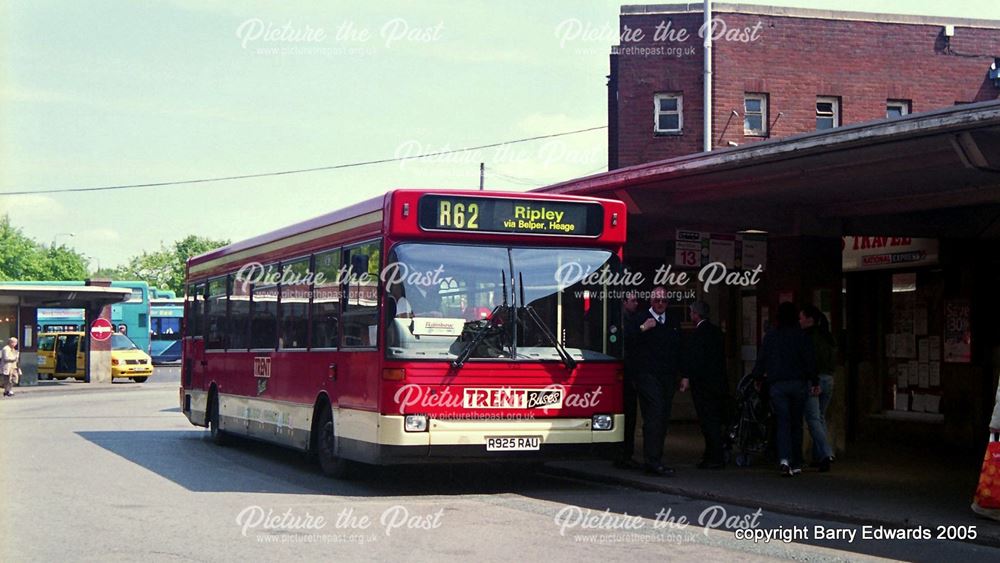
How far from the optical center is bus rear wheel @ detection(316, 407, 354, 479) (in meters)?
13.8

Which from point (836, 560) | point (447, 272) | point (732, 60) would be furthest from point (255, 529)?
point (732, 60)

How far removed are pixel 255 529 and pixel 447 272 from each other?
3.36 m

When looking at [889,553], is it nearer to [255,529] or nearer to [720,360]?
[255,529]

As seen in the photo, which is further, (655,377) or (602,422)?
(655,377)

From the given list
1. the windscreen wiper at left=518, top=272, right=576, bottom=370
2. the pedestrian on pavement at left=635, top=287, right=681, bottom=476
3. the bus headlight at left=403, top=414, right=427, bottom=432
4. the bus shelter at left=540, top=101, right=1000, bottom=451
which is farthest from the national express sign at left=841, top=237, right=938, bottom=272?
the bus headlight at left=403, top=414, right=427, bottom=432

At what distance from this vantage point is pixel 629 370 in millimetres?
14164

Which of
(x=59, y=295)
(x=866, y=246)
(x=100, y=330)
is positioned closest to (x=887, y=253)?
(x=866, y=246)

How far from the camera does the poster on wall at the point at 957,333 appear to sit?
17812 millimetres

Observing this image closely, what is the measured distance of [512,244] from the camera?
42.0ft

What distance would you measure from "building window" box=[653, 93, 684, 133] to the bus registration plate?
22.3m

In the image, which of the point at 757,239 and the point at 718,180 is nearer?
the point at 718,180

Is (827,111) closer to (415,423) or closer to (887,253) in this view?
(887,253)

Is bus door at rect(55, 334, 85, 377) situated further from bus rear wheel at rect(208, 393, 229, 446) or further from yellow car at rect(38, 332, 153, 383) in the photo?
bus rear wheel at rect(208, 393, 229, 446)

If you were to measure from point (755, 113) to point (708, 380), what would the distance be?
20.4 meters
